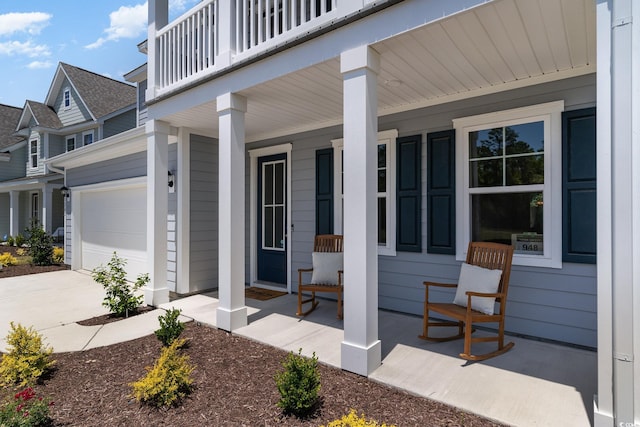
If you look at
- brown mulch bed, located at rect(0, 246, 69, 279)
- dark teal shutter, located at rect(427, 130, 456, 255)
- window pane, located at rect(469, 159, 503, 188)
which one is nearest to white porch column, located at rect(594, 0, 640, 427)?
window pane, located at rect(469, 159, 503, 188)

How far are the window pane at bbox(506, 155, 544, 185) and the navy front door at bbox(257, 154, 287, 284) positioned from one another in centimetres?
325

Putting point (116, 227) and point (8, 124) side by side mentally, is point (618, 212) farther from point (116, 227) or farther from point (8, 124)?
point (8, 124)

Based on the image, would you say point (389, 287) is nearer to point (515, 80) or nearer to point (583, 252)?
point (583, 252)

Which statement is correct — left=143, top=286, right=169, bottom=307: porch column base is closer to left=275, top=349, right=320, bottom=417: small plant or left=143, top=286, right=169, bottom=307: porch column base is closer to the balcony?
the balcony

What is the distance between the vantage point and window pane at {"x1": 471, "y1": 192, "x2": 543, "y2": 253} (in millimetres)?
3543

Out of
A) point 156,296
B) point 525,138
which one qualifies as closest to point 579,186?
point 525,138

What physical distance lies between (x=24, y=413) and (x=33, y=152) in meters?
16.5

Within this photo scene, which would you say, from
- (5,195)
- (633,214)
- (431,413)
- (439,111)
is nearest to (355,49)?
(439,111)

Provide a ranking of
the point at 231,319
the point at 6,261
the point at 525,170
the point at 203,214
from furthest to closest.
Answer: the point at 6,261, the point at 203,214, the point at 231,319, the point at 525,170

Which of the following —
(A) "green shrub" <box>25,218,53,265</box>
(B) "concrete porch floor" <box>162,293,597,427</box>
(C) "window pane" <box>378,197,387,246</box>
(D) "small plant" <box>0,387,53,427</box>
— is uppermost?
(C) "window pane" <box>378,197,387,246</box>

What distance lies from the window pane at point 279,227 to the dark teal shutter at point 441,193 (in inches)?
98.6

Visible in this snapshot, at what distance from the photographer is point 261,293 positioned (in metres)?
5.48

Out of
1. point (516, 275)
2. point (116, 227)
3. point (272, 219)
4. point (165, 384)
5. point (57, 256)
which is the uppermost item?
point (272, 219)

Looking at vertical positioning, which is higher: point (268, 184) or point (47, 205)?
point (268, 184)
